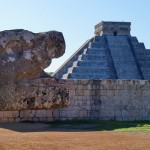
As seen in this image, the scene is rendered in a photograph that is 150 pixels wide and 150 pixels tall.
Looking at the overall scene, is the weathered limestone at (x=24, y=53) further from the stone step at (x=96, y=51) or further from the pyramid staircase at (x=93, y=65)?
the stone step at (x=96, y=51)

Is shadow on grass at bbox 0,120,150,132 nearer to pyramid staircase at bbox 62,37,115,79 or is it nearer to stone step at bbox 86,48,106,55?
pyramid staircase at bbox 62,37,115,79

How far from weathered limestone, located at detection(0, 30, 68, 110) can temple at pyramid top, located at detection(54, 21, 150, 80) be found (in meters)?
26.9

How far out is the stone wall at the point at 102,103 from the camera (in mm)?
14898

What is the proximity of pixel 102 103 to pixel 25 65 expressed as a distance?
14340mm

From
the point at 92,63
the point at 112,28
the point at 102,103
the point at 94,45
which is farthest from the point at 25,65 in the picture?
the point at 112,28

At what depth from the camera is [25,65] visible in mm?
1355

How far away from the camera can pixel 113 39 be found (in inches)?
1556

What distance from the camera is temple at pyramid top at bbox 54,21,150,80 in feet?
101

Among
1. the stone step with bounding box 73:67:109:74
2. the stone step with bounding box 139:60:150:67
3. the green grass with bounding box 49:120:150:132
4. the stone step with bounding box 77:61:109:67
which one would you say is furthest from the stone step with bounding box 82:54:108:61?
the green grass with bounding box 49:120:150:132

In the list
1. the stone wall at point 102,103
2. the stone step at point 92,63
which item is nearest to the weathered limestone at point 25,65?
the stone wall at point 102,103

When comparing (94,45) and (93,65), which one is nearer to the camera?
(93,65)

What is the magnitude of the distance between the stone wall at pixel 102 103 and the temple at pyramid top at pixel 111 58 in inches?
491

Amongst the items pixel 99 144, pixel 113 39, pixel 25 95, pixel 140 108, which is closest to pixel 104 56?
pixel 113 39

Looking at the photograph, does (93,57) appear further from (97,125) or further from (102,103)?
(97,125)
